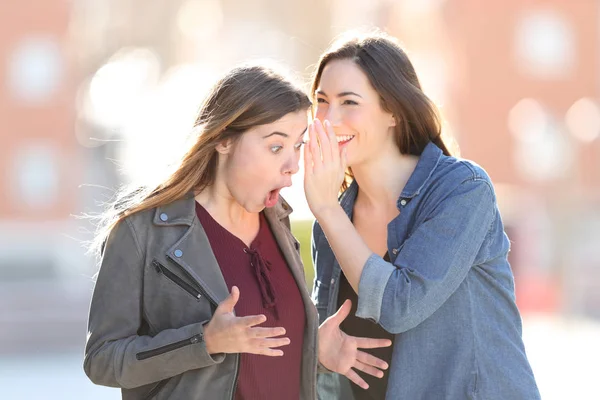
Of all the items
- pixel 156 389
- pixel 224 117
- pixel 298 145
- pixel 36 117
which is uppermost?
pixel 36 117

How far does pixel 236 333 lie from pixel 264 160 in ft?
2.21

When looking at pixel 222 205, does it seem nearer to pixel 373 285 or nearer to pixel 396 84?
pixel 373 285

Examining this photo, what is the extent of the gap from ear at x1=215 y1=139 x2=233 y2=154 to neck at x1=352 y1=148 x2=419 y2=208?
69cm

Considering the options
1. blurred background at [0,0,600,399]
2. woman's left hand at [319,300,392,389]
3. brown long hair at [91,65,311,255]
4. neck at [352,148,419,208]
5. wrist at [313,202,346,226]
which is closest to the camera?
brown long hair at [91,65,311,255]

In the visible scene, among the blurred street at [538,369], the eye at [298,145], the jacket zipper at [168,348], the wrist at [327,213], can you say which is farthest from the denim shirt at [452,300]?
the blurred street at [538,369]

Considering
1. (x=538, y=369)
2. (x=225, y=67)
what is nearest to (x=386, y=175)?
(x=538, y=369)

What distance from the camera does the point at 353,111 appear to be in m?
3.86

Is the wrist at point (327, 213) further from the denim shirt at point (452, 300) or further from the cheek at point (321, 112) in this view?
the cheek at point (321, 112)

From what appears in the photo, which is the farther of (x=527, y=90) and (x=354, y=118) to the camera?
(x=527, y=90)

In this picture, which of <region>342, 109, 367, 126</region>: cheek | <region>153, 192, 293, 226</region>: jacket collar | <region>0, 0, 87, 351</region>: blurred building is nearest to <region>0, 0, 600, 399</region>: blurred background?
<region>0, 0, 87, 351</region>: blurred building

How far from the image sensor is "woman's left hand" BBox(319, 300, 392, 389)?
12.3 feet

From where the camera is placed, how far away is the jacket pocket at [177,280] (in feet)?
10.5

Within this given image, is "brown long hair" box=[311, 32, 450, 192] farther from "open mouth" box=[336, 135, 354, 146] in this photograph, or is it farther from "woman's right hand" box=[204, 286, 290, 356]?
"woman's right hand" box=[204, 286, 290, 356]

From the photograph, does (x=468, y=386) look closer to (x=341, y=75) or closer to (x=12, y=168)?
(x=341, y=75)
